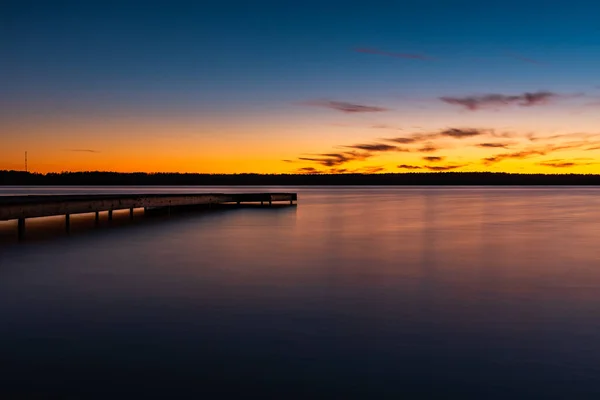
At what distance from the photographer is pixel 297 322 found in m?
9.45

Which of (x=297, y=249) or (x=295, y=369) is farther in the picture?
(x=297, y=249)

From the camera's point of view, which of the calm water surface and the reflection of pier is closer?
the calm water surface

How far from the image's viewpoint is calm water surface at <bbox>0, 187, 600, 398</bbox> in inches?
256

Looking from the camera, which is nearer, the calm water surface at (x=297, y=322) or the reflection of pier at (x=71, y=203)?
the calm water surface at (x=297, y=322)

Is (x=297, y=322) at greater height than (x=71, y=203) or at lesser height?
lesser

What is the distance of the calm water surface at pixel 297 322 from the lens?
650 cm

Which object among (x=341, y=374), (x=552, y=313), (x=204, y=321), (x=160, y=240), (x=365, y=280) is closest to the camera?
(x=341, y=374)

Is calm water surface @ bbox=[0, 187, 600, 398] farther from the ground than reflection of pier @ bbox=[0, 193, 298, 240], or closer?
closer

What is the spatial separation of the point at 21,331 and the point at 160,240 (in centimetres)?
1393

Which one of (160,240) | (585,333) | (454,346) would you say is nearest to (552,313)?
(585,333)

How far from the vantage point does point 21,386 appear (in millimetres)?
6211

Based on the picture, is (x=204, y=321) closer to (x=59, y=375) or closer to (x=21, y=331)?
(x=21, y=331)

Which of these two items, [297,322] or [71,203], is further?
[71,203]

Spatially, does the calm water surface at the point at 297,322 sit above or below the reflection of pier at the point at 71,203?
below
